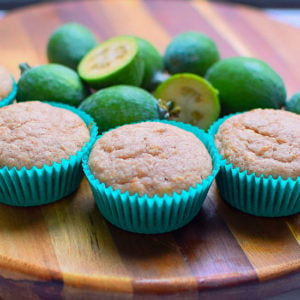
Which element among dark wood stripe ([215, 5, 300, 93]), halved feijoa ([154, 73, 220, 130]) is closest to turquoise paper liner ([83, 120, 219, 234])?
halved feijoa ([154, 73, 220, 130])

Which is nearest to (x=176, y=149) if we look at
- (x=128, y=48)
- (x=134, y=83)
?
(x=134, y=83)

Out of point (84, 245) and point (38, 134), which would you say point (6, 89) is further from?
point (84, 245)

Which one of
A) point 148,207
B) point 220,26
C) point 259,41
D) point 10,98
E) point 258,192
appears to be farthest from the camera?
point 220,26

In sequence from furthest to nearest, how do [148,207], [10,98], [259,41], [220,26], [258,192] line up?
[220,26], [259,41], [10,98], [258,192], [148,207]

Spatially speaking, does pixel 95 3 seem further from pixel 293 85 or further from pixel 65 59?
pixel 293 85

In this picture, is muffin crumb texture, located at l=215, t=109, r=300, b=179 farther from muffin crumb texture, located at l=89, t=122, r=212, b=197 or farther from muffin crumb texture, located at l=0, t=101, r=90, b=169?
muffin crumb texture, located at l=0, t=101, r=90, b=169

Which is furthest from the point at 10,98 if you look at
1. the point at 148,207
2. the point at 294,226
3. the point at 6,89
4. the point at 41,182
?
the point at 294,226
